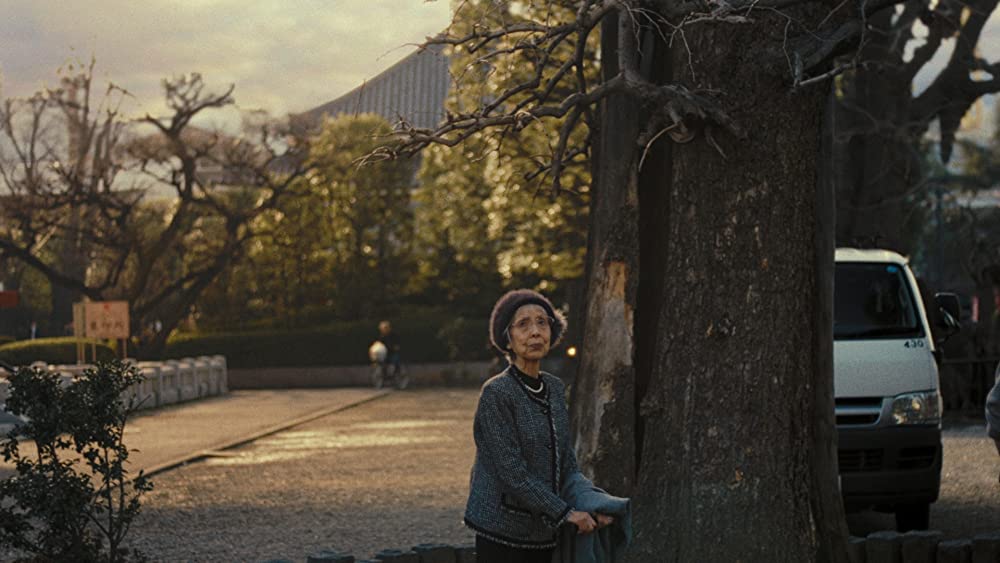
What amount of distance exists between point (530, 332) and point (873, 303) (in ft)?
26.2

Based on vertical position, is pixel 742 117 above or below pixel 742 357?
above

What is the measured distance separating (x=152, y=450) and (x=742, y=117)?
576 inches

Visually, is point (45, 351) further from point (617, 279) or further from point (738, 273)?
point (738, 273)

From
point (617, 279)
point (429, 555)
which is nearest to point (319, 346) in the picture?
point (617, 279)

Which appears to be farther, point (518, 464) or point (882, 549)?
point (882, 549)

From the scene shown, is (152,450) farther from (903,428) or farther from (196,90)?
(196,90)

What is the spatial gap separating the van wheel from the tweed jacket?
710 cm

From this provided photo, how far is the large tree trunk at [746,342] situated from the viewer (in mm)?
8844

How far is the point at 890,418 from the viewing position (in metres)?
12.5

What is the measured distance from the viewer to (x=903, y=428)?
12492 millimetres

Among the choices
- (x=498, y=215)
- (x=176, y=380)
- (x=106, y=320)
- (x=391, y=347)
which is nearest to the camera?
(x=176, y=380)

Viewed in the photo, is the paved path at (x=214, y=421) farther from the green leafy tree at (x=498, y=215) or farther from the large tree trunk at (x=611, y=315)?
the large tree trunk at (x=611, y=315)

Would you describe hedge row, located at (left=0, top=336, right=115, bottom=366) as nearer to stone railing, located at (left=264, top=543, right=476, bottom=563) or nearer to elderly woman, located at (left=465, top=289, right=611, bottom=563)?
stone railing, located at (left=264, top=543, right=476, bottom=563)

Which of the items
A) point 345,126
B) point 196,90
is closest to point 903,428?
point 196,90
